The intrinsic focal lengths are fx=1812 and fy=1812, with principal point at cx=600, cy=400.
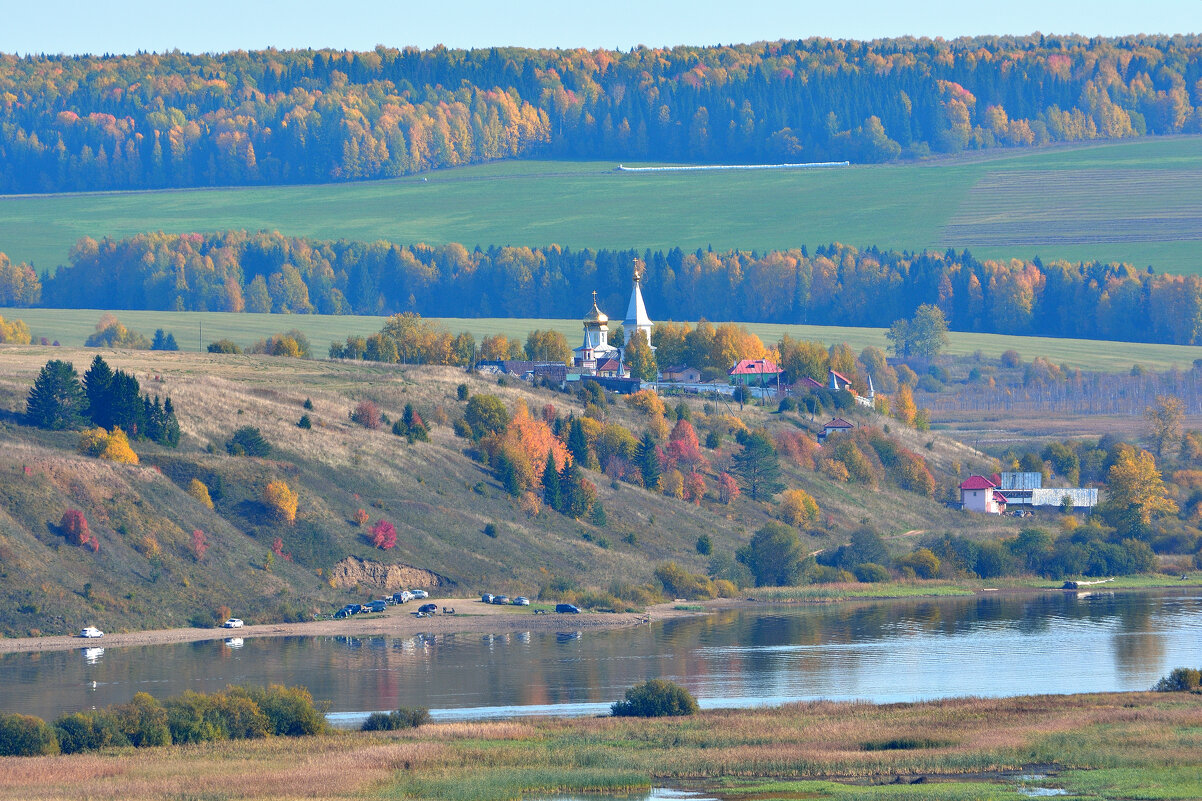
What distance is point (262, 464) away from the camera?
104 m

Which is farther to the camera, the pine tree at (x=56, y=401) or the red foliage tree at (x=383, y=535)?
the pine tree at (x=56, y=401)

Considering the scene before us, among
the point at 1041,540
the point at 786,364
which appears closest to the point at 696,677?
the point at 1041,540

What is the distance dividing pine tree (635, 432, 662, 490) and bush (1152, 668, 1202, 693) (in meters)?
59.1

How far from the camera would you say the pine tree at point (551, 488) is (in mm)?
114875

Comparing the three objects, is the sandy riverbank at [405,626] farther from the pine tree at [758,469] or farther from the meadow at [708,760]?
the meadow at [708,760]

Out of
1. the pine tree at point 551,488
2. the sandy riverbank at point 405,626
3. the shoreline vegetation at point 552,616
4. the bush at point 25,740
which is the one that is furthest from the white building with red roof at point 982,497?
the bush at point 25,740

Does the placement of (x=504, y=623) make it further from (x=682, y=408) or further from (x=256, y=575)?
(x=682, y=408)

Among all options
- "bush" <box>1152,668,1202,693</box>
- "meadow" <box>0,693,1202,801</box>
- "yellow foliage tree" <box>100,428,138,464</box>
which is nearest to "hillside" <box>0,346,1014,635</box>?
"yellow foliage tree" <box>100,428,138,464</box>

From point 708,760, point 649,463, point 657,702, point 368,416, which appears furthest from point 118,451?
point 708,760

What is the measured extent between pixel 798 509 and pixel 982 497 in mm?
19987

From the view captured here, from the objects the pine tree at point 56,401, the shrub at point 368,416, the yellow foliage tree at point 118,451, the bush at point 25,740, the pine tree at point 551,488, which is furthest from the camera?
the shrub at point 368,416

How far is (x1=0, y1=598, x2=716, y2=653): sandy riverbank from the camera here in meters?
82.8

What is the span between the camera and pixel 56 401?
344ft

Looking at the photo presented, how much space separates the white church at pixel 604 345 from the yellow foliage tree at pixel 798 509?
32.2 m
